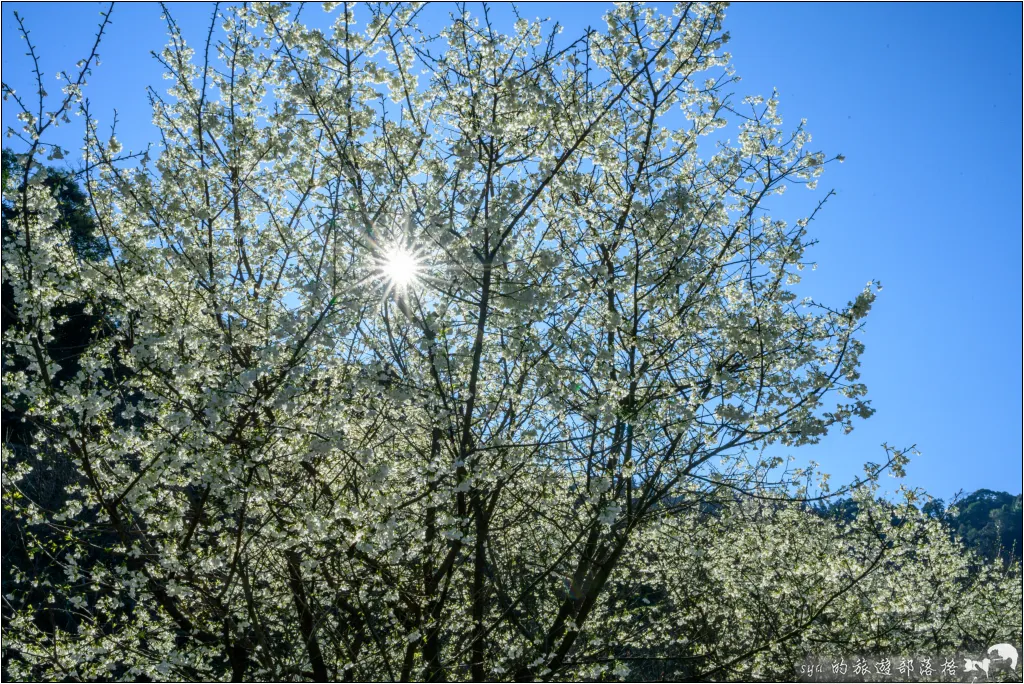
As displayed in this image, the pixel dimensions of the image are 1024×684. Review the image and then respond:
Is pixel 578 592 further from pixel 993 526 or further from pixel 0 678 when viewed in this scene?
pixel 993 526

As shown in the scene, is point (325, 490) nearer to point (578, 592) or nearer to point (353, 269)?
point (353, 269)

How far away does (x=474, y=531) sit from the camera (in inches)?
250

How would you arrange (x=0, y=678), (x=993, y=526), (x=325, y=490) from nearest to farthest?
1. (x=325, y=490)
2. (x=0, y=678)
3. (x=993, y=526)

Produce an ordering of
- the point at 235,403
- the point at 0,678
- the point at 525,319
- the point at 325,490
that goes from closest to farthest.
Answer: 1. the point at 235,403
2. the point at 525,319
3. the point at 325,490
4. the point at 0,678

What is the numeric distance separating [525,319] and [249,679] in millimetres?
4098

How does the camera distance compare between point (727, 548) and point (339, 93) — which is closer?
point (339, 93)

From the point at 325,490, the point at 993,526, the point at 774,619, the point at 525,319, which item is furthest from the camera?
the point at 993,526

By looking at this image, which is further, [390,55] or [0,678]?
[0,678]

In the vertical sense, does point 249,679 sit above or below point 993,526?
below

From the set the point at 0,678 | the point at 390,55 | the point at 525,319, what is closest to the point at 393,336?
the point at 525,319

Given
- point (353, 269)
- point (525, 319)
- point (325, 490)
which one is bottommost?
point (325, 490)

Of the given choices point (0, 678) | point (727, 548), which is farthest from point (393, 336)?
point (727, 548)

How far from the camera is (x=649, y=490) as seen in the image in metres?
6.30

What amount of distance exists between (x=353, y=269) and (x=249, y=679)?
3804 millimetres
